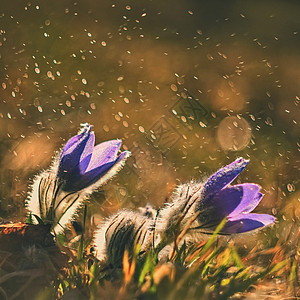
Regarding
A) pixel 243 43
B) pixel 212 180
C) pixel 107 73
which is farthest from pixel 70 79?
pixel 212 180

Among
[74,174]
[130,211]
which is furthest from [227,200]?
[74,174]

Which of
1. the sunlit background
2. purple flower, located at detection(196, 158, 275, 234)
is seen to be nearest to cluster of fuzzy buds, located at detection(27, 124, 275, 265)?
purple flower, located at detection(196, 158, 275, 234)

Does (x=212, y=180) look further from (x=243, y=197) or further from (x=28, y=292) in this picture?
(x=28, y=292)

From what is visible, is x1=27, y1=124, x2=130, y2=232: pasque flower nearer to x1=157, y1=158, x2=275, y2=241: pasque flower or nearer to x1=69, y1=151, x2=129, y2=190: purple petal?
x1=69, y1=151, x2=129, y2=190: purple petal

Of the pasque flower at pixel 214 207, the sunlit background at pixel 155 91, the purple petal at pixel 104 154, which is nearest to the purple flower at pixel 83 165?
the purple petal at pixel 104 154

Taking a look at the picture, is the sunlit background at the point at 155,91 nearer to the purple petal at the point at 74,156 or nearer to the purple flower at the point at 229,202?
the purple flower at the point at 229,202

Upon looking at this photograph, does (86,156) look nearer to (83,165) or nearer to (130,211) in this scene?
(83,165)

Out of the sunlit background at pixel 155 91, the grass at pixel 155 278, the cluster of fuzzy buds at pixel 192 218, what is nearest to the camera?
the grass at pixel 155 278

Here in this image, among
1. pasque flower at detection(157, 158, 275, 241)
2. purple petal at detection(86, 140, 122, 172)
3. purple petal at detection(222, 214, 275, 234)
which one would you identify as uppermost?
purple petal at detection(86, 140, 122, 172)
